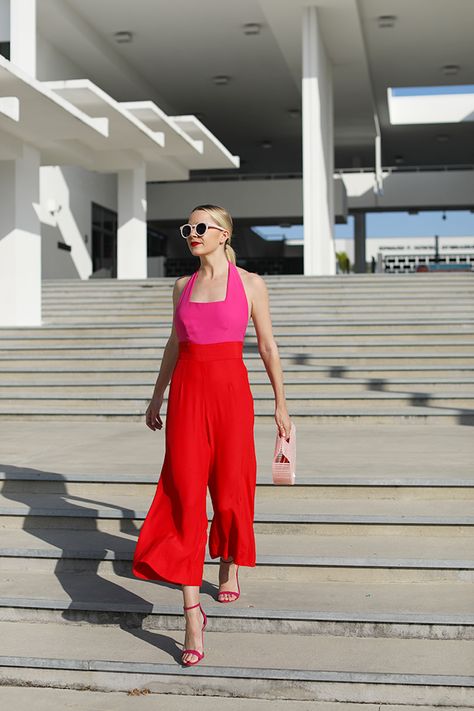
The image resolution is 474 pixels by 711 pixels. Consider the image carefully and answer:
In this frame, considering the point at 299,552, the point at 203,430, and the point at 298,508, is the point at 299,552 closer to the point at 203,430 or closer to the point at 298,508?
the point at 298,508

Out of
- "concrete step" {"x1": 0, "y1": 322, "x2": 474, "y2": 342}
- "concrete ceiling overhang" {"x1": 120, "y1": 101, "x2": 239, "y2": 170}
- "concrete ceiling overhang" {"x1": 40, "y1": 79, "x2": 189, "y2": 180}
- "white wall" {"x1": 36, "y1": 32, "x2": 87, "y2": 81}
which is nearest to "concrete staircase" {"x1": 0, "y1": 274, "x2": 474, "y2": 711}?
"concrete step" {"x1": 0, "y1": 322, "x2": 474, "y2": 342}

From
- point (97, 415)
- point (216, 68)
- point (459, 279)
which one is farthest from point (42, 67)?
point (97, 415)

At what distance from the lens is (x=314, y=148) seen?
67.6ft

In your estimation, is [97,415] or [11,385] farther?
[11,385]

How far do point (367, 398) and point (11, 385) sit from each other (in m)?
→ 3.84

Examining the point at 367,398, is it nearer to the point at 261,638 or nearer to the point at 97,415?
the point at 97,415

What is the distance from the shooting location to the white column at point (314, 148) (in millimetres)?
19656

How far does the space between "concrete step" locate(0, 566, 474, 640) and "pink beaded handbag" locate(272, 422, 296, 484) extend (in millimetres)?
Answer: 637

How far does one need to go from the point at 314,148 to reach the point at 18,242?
8.79m

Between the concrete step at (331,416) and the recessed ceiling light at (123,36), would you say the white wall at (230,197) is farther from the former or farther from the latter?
the concrete step at (331,416)

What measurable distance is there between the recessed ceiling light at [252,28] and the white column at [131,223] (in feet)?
14.3

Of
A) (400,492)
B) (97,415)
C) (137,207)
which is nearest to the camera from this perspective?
(400,492)

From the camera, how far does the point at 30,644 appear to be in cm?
397

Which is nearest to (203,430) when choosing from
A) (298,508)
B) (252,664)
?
(252,664)
